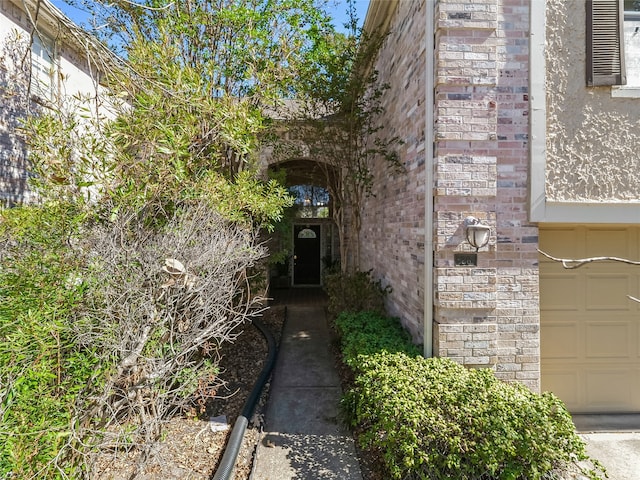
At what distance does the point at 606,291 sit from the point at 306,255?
1027 cm

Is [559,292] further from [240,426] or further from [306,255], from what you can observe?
[306,255]

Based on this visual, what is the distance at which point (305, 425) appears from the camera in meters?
4.26

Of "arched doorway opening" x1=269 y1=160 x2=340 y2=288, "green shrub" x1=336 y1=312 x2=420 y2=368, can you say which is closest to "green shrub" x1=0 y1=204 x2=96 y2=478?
"green shrub" x1=336 y1=312 x2=420 y2=368

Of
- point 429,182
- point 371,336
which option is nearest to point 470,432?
point 371,336

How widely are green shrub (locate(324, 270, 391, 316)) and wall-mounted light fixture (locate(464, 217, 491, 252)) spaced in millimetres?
2323

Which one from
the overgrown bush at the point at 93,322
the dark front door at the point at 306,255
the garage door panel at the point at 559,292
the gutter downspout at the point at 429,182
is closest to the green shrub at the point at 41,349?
the overgrown bush at the point at 93,322

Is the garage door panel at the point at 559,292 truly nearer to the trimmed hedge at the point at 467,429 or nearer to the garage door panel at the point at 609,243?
the garage door panel at the point at 609,243

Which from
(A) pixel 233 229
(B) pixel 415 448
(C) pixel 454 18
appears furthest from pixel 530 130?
(A) pixel 233 229

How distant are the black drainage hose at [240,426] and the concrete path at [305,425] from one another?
0.61 ft

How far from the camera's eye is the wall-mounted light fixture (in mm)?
3793

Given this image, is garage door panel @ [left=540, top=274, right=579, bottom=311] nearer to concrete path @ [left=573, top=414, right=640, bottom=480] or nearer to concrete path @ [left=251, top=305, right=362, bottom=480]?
concrete path @ [left=573, top=414, right=640, bottom=480]

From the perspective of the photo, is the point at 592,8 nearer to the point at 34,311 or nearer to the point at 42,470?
the point at 34,311

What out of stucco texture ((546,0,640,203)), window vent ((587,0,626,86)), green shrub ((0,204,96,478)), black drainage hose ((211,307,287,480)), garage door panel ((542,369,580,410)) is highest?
window vent ((587,0,626,86))

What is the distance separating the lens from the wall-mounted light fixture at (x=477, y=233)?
12.4 ft
